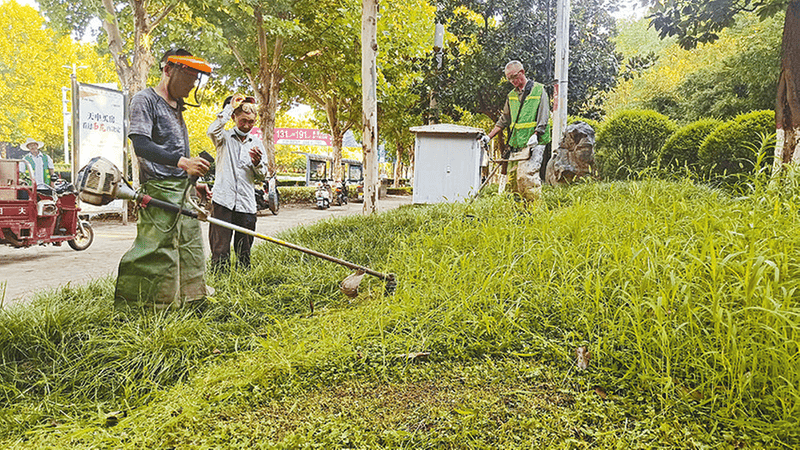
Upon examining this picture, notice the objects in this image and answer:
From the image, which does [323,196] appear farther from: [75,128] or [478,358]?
[478,358]

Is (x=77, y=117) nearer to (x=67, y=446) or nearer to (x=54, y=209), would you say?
(x=54, y=209)

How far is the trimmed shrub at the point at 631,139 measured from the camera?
10477mm

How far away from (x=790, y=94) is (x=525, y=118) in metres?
3.39

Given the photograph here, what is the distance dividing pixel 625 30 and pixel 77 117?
41270 millimetres

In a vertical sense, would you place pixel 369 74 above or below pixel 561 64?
below

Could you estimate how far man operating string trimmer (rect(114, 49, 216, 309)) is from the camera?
3.12m

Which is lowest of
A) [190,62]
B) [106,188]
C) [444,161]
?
[106,188]

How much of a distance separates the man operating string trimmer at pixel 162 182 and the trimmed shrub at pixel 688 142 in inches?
367

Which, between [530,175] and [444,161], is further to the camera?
[444,161]

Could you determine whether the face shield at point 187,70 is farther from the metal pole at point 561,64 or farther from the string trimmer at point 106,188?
the metal pole at point 561,64

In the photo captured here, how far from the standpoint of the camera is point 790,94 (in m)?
5.87

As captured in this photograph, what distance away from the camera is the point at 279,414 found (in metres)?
1.97

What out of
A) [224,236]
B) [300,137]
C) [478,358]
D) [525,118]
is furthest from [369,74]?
[300,137]

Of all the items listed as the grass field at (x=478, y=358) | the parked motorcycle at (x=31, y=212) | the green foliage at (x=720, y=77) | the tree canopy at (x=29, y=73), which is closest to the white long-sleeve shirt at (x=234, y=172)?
the grass field at (x=478, y=358)
